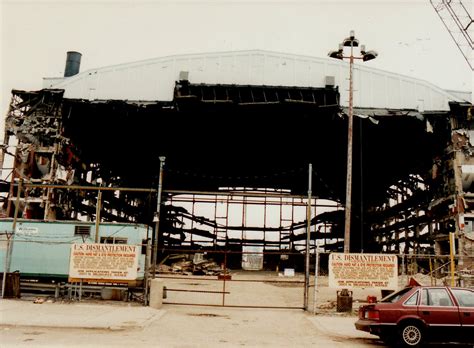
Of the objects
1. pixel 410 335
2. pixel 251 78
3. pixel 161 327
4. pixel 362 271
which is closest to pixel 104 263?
pixel 161 327

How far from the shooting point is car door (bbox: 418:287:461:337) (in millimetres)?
11078

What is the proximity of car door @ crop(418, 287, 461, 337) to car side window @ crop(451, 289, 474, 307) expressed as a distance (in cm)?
19

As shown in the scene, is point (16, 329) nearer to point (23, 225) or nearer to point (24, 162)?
point (23, 225)

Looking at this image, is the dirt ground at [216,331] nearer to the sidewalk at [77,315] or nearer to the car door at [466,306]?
the sidewalk at [77,315]

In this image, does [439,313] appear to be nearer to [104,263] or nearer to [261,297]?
[104,263]

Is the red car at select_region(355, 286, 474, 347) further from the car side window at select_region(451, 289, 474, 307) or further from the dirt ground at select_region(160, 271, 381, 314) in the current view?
the dirt ground at select_region(160, 271, 381, 314)

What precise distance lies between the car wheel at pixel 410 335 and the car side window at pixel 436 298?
0.65 meters

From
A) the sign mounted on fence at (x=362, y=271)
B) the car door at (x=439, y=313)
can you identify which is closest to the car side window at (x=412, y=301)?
the car door at (x=439, y=313)

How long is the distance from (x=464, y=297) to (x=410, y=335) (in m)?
1.70

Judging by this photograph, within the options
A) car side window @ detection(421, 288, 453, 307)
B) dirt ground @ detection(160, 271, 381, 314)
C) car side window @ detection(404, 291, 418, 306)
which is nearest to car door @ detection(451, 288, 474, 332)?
car side window @ detection(421, 288, 453, 307)

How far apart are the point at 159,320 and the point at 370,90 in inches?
938

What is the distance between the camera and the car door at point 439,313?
11078mm

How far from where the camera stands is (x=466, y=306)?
11320mm

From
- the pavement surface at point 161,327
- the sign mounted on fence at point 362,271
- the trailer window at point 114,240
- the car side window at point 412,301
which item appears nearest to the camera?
the pavement surface at point 161,327
